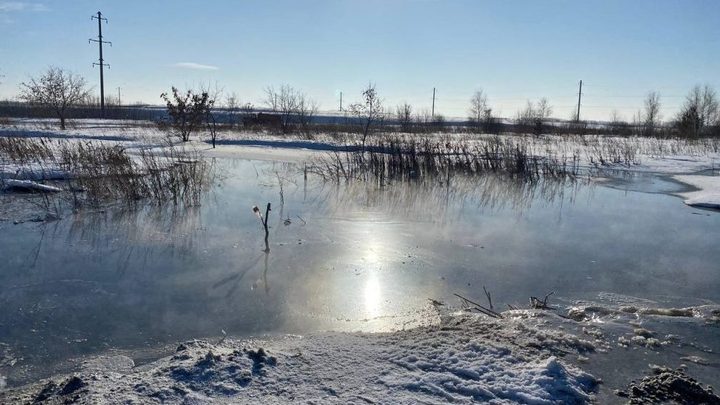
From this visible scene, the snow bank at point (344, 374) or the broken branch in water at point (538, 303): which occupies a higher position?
the broken branch in water at point (538, 303)

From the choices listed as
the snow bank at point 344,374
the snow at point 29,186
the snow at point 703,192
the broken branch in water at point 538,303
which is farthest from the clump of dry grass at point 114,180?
the snow at point 703,192

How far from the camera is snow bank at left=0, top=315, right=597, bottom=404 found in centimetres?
251

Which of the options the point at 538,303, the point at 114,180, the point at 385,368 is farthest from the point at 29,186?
the point at 538,303

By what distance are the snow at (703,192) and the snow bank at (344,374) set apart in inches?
272

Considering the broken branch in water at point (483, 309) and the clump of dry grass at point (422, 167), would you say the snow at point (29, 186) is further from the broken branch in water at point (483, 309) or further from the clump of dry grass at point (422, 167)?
the broken branch in water at point (483, 309)

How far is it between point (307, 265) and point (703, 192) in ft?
28.5

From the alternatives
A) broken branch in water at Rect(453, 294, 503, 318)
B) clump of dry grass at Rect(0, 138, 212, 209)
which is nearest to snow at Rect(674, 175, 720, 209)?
broken branch in water at Rect(453, 294, 503, 318)

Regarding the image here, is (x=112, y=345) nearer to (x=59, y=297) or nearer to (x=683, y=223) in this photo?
(x=59, y=297)

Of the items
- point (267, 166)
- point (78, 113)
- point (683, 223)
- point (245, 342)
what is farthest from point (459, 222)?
point (78, 113)

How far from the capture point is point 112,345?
3127 mm

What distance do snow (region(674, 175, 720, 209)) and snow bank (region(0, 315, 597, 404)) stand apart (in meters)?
6.91

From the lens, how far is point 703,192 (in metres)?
9.69

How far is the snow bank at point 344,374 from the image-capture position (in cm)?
251

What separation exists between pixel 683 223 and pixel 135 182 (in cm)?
837
